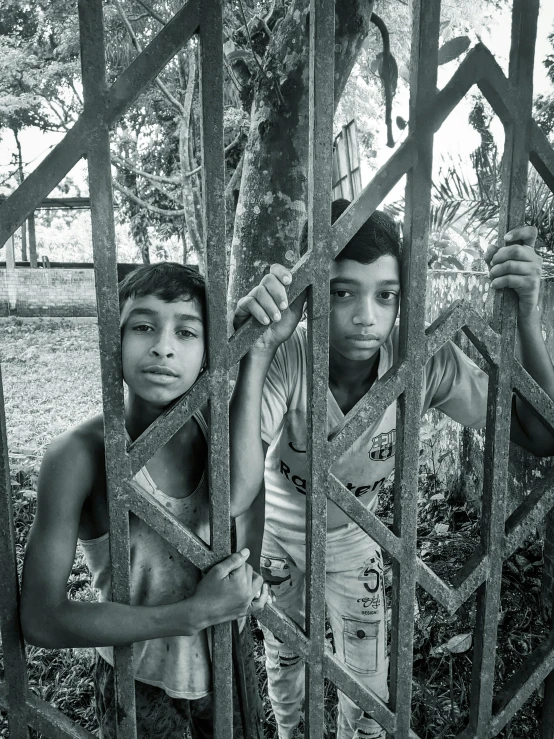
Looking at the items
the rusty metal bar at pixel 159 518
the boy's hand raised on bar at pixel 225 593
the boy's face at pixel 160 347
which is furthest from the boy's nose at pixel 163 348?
the boy's hand raised on bar at pixel 225 593

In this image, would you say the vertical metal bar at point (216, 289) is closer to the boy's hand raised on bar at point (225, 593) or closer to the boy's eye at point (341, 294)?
the boy's hand raised on bar at point (225, 593)

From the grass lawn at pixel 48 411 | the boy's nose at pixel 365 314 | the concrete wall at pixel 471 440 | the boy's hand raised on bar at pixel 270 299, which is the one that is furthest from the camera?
the concrete wall at pixel 471 440

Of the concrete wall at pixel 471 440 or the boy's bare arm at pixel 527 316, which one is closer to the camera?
the boy's bare arm at pixel 527 316

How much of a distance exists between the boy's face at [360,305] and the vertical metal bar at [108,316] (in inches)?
20.4

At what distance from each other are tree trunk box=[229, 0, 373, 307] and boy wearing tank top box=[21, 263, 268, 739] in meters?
1.11

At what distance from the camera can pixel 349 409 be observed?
4.95ft

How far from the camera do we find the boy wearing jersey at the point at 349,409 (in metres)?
0.98

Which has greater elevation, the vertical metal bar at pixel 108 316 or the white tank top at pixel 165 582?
the vertical metal bar at pixel 108 316

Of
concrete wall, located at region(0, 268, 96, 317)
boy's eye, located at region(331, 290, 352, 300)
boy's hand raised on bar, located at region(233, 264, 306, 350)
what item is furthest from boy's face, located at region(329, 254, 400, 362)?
concrete wall, located at region(0, 268, 96, 317)

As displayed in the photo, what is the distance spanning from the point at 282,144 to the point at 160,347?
1447 mm

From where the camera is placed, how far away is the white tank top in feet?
3.77

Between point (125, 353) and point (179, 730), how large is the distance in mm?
919

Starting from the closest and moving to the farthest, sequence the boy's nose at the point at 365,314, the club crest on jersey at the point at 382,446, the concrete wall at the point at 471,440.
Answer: the boy's nose at the point at 365,314 → the club crest on jersey at the point at 382,446 → the concrete wall at the point at 471,440

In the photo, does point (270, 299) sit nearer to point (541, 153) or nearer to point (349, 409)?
point (541, 153)
